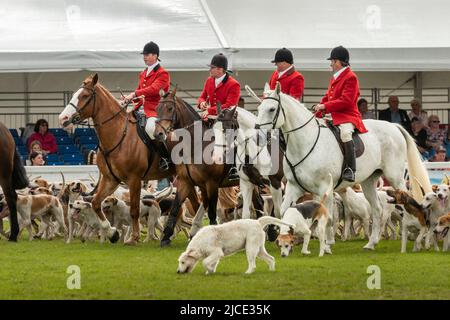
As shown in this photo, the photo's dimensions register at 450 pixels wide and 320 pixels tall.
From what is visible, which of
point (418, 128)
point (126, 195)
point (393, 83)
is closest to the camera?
point (126, 195)

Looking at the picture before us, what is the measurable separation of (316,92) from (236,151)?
8988 millimetres

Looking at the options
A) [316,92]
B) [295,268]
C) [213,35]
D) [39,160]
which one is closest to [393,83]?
[316,92]

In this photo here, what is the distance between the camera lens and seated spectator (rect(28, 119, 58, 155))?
70.9ft

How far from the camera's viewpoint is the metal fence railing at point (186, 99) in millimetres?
23328

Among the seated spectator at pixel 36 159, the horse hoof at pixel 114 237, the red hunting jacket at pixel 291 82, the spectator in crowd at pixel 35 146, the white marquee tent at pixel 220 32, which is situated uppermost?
the white marquee tent at pixel 220 32

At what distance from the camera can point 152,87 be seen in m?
15.4

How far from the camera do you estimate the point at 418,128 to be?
21.3m

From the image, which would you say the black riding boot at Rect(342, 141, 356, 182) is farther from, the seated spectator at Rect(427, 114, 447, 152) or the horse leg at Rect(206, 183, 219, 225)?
the seated spectator at Rect(427, 114, 447, 152)

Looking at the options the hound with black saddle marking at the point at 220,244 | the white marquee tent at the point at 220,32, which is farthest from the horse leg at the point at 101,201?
the white marquee tent at the point at 220,32

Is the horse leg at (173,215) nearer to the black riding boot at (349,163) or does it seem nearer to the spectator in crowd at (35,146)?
the black riding boot at (349,163)

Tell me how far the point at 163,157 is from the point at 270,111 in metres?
2.54

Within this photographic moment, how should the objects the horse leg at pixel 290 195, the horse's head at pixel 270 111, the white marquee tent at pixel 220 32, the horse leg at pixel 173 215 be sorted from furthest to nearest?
1. the white marquee tent at pixel 220 32
2. the horse leg at pixel 173 215
3. the horse leg at pixel 290 195
4. the horse's head at pixel 270 111

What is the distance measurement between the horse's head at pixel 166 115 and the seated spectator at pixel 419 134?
775 cm

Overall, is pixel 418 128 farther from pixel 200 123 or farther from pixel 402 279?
pixel 402 279
